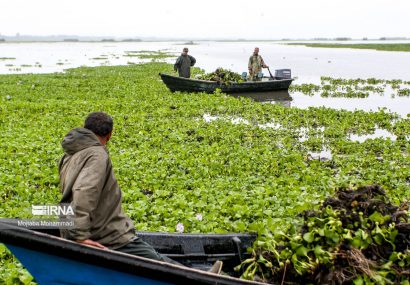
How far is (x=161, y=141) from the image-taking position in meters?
12.7

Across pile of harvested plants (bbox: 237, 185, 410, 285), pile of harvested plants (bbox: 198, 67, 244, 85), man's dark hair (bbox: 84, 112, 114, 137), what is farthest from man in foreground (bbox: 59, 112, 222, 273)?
pile of harvested plants (bbox: 198, 67, 244, 85)

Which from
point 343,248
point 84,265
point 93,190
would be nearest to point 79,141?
point 93,190

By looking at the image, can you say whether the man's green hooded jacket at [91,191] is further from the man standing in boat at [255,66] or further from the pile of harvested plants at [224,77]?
the man standing in boat at [255,66]

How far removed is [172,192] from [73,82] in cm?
2138

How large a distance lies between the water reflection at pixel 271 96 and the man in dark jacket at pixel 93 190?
63.8 ft

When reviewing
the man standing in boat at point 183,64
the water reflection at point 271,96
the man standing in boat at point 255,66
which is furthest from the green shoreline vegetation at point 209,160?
the man standing in boat at point 255,66

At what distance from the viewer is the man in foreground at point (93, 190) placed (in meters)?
3.86

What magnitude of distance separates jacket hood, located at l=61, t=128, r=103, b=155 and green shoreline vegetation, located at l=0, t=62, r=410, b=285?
195cm

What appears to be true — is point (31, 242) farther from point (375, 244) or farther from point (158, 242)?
point (375, 244)

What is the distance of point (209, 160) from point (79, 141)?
6.84 metres

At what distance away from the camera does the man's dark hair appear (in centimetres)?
417

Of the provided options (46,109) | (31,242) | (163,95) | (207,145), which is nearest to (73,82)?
(163,95)

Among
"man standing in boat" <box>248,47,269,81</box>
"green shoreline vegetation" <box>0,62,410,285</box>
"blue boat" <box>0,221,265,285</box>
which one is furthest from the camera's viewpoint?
"man standing in boat" <box>248,47,269,81</box>

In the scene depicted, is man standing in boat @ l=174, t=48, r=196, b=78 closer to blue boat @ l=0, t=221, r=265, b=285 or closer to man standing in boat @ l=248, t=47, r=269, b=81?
man standing in boat @ l=248, t=47, r=269, b=81
